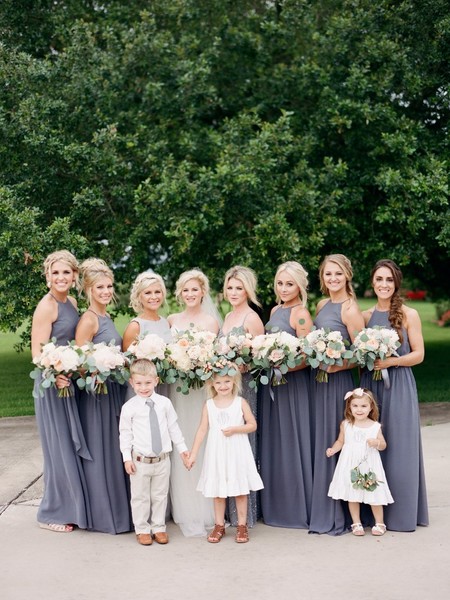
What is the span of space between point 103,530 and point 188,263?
19.1 ft

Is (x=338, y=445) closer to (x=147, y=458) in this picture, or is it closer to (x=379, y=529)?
(x=379, y=529)

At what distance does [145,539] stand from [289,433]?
1358 mm

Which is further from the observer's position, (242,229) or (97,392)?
(242,229)

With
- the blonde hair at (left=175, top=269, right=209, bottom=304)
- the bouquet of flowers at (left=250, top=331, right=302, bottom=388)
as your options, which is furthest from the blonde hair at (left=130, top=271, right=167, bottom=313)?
the bouquet of flowers at (left=250, top=331, right=302, bottom=388)

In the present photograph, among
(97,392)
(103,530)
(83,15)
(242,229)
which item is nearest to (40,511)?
(103,530)

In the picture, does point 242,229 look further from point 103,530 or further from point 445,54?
point 103,530

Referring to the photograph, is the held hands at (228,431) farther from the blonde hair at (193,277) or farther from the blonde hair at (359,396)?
the blonde hair at (193,277)

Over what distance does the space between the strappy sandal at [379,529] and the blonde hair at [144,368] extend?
1980 millimetres

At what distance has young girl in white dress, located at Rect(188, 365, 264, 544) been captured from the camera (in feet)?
20.0

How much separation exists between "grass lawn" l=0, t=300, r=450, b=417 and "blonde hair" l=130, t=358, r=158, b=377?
711 centimetres

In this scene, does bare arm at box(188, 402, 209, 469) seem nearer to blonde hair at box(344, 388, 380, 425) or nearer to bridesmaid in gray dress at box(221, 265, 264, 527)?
bridesmaid in gray dress at box(221, 265, 264, 527)

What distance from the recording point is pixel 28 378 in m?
18.6

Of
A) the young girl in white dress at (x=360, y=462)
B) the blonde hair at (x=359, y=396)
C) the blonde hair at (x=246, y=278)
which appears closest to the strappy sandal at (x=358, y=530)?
the young girl in white dress at (x=360, y=462)

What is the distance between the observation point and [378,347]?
6.15m
